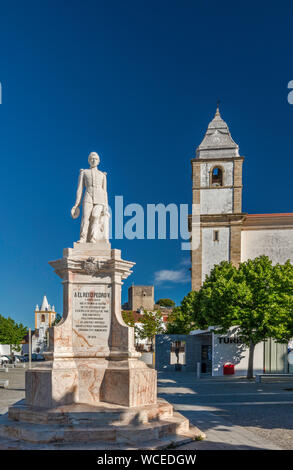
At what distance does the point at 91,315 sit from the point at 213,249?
3412 centimetres

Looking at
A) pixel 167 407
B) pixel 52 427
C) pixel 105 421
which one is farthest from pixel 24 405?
pixel 167 407

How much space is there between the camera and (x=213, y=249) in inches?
1681

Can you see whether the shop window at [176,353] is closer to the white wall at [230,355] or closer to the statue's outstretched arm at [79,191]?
the white wall at [230,355]

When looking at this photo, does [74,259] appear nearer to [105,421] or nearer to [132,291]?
[105,421]

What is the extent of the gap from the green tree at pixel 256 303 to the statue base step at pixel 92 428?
17817 millimetres

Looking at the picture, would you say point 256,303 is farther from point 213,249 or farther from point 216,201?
point 216,201

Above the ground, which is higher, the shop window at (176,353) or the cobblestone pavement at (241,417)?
the cobblestone pavement at (241,417)

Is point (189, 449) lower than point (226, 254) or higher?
lower

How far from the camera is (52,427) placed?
24.0ft

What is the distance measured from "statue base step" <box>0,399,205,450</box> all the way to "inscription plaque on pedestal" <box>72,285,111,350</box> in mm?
1410

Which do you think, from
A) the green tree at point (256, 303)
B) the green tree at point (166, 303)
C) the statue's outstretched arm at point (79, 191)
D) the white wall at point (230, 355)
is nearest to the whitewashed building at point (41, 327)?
the green tree at point (166, 303)

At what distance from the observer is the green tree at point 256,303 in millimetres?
24984

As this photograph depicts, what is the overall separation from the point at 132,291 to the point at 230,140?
2775 inches

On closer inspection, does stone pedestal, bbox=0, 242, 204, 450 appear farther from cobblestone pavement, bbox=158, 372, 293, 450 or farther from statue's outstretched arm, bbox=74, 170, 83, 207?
statue's outstretched arm, bbox=74, 170, 83, 207
